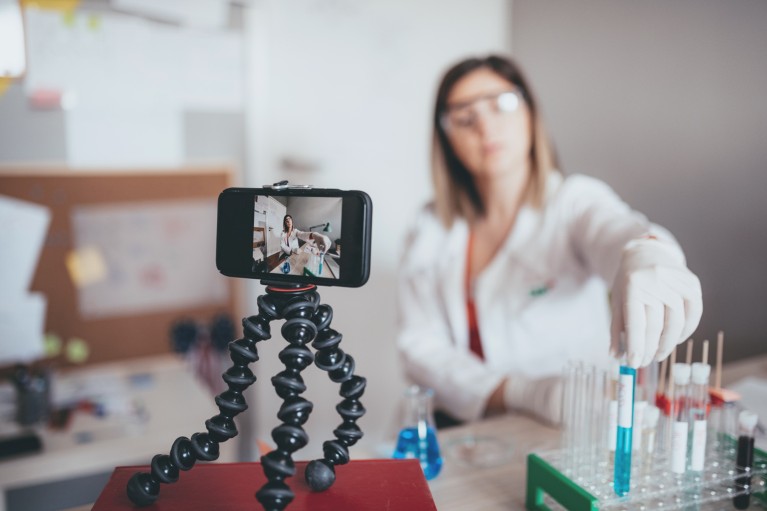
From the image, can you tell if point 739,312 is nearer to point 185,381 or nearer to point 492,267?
point 492,267

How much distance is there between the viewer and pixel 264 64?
6.91 feet

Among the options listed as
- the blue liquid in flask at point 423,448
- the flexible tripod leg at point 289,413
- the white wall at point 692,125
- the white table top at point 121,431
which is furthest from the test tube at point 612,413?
the white table top at point 121,431

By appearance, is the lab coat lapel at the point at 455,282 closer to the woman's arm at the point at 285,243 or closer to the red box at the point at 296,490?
the red box at the point at 296,490

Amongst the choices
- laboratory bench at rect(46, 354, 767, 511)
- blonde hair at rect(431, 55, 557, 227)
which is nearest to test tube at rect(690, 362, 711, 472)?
laboratory bench at rect(46, 354, 767, 511)

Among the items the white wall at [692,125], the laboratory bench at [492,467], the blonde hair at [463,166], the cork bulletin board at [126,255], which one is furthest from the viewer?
the cork bulletin board at [126,255]

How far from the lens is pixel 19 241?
5.69 feet

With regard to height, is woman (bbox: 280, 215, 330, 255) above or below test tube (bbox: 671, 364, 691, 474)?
above

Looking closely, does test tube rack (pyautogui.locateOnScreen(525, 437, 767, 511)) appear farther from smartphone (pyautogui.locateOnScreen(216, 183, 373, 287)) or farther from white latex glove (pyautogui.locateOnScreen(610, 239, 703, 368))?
smartphone (pyautogui.locateOnScreen(216, 183, 373, 287))

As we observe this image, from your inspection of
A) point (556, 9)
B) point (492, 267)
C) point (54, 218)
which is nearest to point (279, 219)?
point (492, 267)

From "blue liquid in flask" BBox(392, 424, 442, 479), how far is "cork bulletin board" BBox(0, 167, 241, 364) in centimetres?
122

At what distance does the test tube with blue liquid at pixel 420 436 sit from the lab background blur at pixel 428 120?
1.39 ft

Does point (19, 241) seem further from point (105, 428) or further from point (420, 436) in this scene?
point (420, 436)

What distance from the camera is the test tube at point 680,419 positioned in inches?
31.4

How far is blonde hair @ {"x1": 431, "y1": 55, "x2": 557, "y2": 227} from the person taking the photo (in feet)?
5.16
